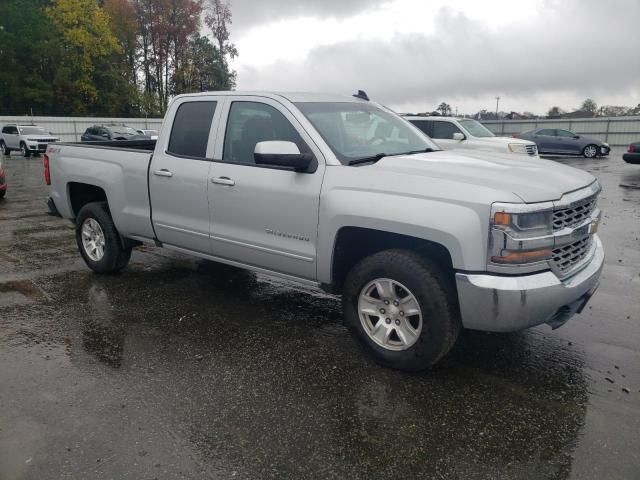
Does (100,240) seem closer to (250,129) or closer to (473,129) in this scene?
(250,129)

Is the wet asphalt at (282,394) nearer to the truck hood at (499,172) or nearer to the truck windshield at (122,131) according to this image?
the truck hood at (499,172)

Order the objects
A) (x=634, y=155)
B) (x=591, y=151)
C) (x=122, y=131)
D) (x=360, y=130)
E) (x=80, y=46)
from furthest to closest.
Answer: (x=80, y=46)
(x=122, y=131)
(x=591, y=151)
(x=634, y=155)
(x=360, y=130)

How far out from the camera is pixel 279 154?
12.8ft

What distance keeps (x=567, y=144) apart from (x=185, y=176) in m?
24.5

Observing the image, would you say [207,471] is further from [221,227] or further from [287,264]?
[221,227]

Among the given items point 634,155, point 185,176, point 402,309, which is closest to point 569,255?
point 402,309

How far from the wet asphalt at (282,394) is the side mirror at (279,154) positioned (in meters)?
1.43

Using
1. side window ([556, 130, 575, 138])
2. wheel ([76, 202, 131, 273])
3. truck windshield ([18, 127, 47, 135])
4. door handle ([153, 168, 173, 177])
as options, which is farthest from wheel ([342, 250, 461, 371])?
truck windshield ([18, 127, 47, 135])

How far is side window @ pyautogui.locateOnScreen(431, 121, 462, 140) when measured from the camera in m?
13.7

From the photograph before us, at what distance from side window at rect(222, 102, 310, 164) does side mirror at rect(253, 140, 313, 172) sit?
0.36 m

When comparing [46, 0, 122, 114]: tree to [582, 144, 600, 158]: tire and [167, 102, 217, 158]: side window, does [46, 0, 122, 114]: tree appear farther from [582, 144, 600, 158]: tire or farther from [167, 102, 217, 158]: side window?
[167, 102, 217, 158]: side window

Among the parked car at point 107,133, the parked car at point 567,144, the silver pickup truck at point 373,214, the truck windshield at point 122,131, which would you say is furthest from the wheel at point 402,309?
the truck windshield at point 122,131

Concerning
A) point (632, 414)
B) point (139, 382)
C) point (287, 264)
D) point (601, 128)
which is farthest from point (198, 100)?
point (601, 128)

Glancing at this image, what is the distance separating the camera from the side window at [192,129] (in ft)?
16.0
